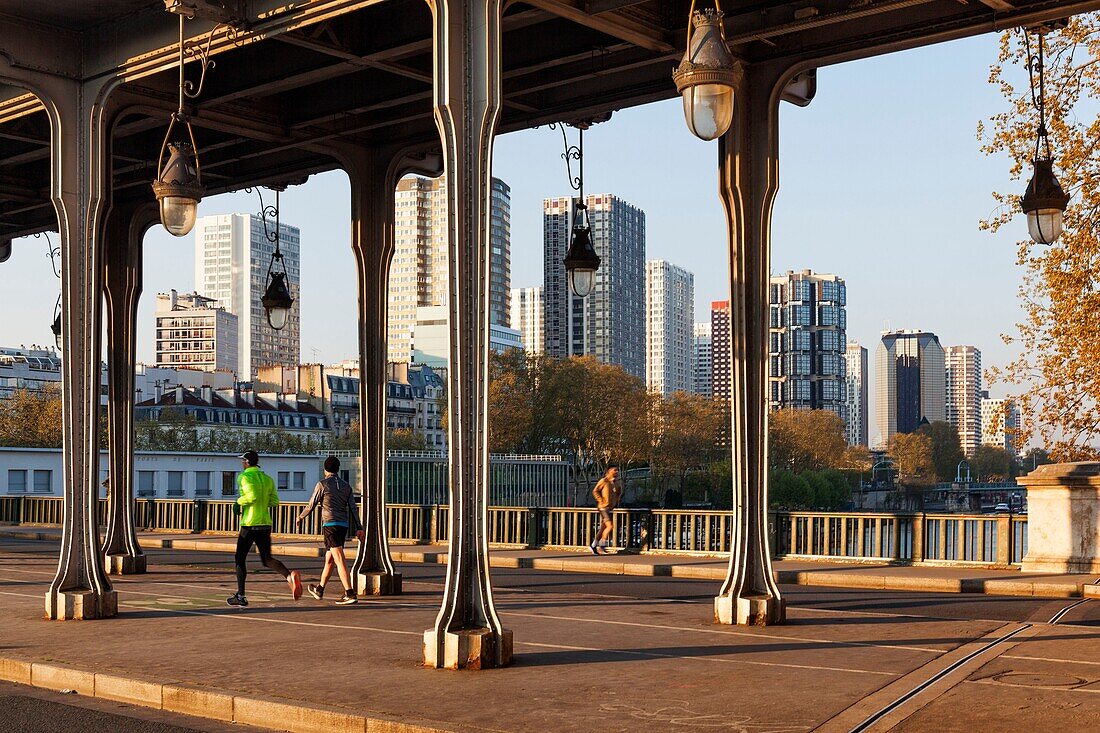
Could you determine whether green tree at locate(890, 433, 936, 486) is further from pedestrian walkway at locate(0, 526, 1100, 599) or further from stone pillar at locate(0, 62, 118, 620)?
stone pillar at locate(0, 62, 118, 620)

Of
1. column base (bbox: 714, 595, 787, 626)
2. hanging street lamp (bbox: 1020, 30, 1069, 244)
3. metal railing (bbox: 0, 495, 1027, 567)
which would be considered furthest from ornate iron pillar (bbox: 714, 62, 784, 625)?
metal railing (bbox: 0, 495, 1027, 567)

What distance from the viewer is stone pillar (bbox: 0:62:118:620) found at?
610 inches

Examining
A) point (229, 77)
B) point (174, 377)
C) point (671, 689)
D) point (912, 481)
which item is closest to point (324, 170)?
point (229, 77)

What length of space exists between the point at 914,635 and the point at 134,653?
795cm

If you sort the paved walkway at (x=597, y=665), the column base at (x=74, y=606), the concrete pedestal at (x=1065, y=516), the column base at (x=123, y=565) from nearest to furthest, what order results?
the paved walkway at (x=597, y=665) < the column base at (x=74, y=606) < the concrete pedestal at (x=1065, y=516) < the column base at (x=123, y=565)

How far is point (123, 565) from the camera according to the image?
22.3 metres

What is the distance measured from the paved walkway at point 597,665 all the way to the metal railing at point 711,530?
16.2 ft

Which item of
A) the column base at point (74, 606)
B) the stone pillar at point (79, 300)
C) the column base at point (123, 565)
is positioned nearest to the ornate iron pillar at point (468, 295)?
the column base at point (74, 606)

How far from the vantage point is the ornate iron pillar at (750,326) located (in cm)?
1454

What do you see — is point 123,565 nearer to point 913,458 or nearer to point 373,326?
point 373,326

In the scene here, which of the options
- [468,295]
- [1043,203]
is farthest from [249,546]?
[1043,203]

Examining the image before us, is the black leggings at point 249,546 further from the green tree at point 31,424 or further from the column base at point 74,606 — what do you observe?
the green tree at point 31,424

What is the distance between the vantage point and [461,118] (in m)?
11.6

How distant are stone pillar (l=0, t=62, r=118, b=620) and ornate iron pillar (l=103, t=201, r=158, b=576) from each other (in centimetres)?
690
